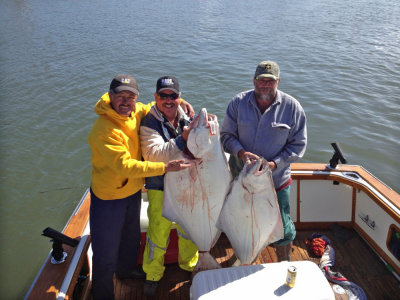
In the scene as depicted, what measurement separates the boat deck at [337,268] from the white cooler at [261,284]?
0.79m

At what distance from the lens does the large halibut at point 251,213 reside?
2707 millimetres

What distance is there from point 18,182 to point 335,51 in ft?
45.0

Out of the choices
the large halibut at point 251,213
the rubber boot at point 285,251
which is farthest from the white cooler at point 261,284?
the rubber boot at point 285,251

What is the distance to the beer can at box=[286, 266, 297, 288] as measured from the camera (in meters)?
2.49

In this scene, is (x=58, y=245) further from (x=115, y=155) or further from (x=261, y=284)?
(x=261, y=284)

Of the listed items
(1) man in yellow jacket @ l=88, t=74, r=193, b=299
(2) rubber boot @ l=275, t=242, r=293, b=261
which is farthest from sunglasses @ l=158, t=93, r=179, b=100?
(2) rubber boot @ l=275, t=242, r=293, b=261

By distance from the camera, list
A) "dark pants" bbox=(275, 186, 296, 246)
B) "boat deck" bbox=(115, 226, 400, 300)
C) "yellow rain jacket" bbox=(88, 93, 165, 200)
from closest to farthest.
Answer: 1. "yellow rain jacket" bbox=(88, 93, 165, 200)
2. "dark pants" bbox=(275, 186, 296, 246)
3. "boat deck" bbox=(115, 226, 400, 300)

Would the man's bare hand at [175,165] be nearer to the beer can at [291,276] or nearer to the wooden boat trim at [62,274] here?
the beer can at [291,276]

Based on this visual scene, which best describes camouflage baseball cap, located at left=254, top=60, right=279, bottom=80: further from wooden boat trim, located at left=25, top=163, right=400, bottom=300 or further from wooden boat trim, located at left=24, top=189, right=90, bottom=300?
wooden boat trim, located at left=24, top=189, right=90, bottom=300

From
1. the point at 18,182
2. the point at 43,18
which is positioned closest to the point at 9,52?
the point at 43,18

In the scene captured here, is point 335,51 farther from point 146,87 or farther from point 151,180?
point 151,180

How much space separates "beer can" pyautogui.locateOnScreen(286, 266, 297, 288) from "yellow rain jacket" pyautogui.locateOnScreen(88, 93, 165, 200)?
1.24m

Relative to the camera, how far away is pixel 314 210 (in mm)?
4379

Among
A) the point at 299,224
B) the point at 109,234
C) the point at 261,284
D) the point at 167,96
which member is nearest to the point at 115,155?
the point at 167,96
